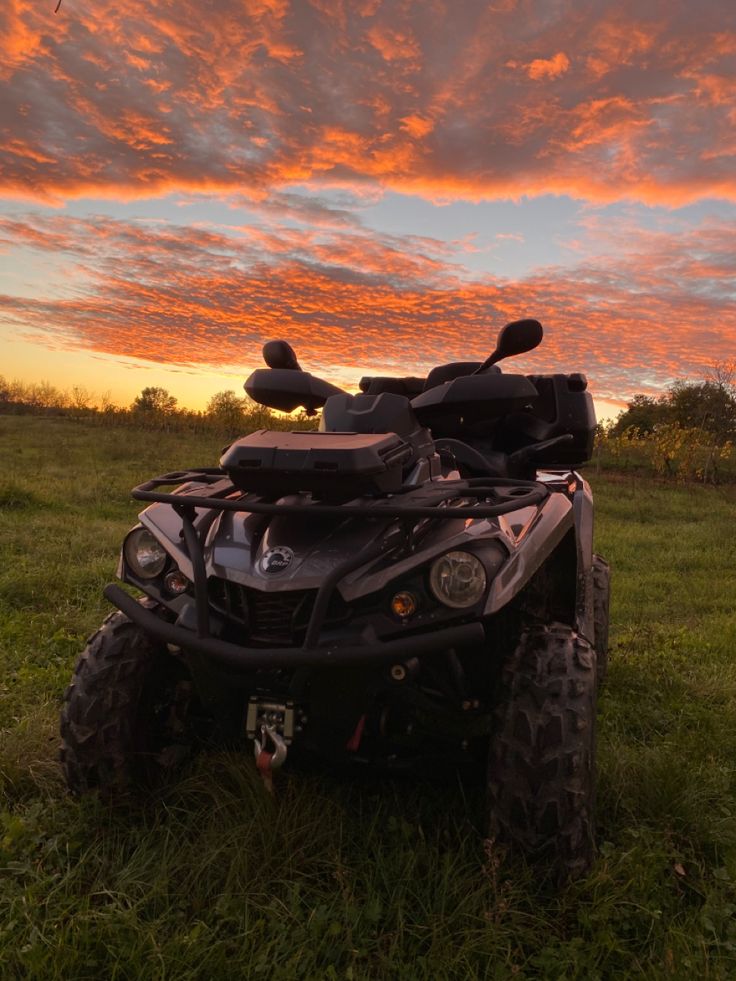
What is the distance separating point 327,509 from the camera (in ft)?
6.95

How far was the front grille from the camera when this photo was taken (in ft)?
7.00

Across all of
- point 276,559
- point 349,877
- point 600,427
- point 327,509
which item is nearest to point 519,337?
point 327,509

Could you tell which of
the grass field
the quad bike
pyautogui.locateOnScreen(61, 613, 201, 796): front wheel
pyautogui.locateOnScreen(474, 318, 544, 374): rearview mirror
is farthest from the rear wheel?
pyautogui.locateOnScreen(61, 613, 201, 796): front wheel

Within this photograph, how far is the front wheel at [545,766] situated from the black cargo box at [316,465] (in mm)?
702

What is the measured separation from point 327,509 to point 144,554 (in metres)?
0.72

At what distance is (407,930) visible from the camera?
211 centimetres

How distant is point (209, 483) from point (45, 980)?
1.48 meters

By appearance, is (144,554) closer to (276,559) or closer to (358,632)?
(276,559)

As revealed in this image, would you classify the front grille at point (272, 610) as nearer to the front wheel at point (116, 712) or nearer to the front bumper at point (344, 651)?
the front bumper at point (344, 651)

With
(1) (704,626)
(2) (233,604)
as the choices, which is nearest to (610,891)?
(2) (233,604)

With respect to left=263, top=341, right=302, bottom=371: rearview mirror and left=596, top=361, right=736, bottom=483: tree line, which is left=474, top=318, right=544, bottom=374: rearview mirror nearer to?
left=263, top=341, right=302, bottom=371: rearview mirror

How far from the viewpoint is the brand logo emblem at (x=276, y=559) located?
2.16m

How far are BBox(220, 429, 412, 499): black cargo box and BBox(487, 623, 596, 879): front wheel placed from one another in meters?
0.70

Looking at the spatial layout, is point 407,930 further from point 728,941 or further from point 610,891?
point 728,941
